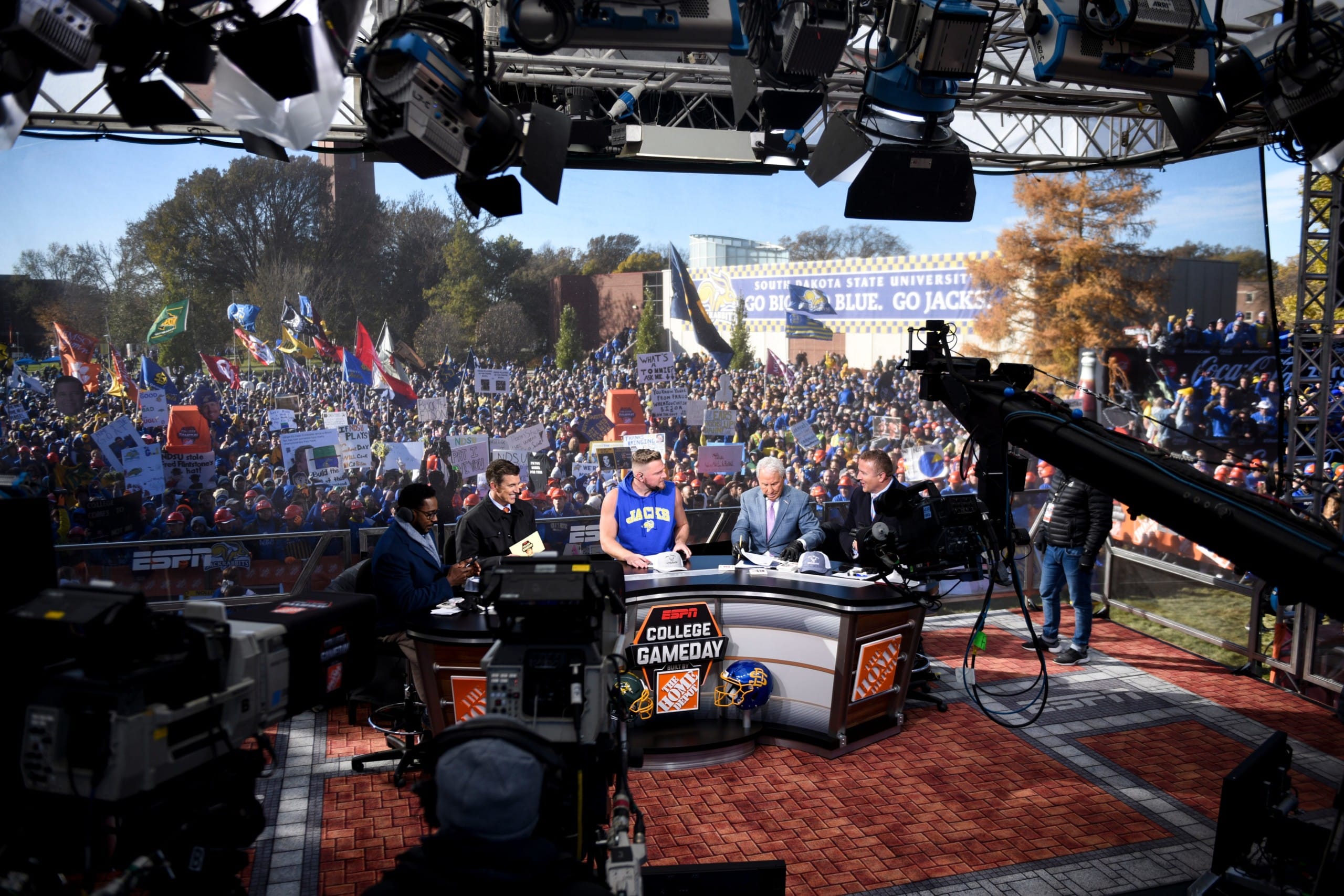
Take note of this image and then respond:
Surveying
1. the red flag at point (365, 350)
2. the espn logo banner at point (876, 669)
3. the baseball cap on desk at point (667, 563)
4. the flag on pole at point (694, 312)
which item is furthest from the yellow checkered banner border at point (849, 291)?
the espn logo banner at point (876, 669)

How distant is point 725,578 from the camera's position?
18.7 feet

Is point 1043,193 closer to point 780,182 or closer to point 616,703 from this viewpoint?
point 780,182

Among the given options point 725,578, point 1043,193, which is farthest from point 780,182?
point 725,578

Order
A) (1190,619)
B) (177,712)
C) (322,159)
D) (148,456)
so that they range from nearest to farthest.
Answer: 1. (177,712)
2. (1190,619)
3. (148,456)
4. (322,159)

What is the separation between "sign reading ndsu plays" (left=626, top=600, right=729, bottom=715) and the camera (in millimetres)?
5422

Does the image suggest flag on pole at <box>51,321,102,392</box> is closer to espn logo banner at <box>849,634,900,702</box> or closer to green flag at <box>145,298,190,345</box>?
green flag at <box>145,298,190,345</box>

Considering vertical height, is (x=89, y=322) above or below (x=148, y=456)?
above

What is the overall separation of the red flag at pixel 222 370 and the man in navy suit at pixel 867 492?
30.5 ft

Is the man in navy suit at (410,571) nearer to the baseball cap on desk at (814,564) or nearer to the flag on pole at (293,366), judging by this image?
the baseball cap on desk at (814,564)

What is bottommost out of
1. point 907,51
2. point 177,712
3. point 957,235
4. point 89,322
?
point 177,712

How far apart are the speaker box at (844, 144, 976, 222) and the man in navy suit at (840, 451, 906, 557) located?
5.25 ft

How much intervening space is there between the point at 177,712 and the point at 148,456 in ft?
34.8

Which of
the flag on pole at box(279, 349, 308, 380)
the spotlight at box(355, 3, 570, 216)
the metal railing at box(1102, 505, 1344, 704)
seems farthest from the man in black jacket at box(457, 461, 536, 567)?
the flag on pole at box(279, 349, 308, 380)

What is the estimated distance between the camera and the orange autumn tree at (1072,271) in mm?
16172
